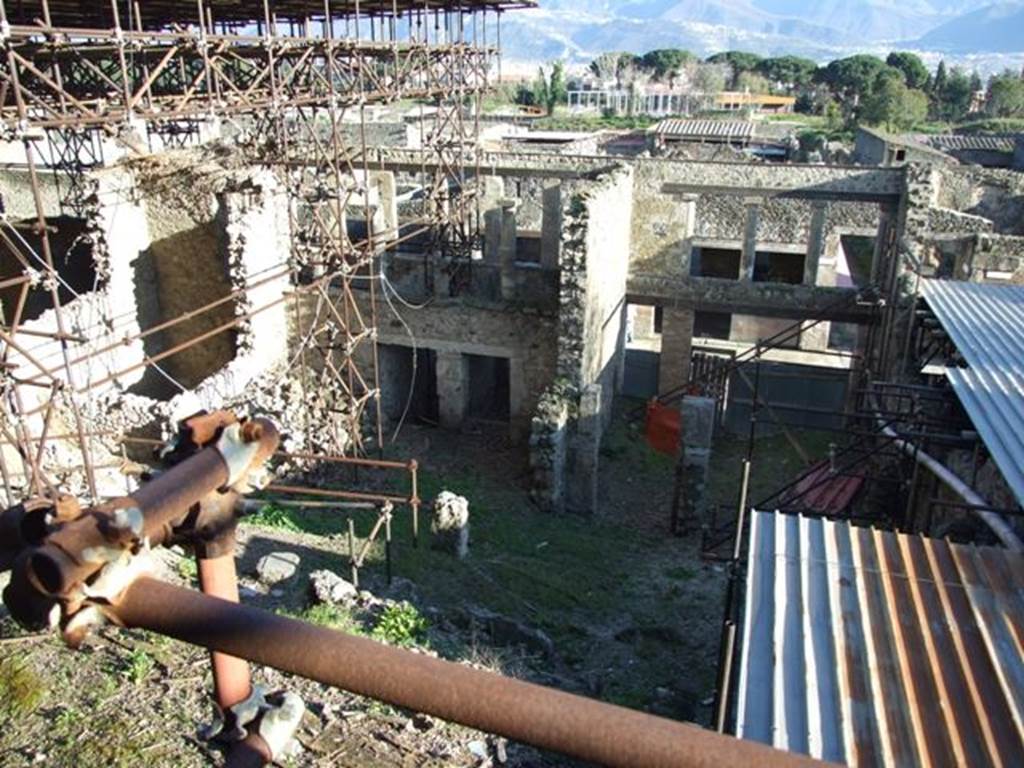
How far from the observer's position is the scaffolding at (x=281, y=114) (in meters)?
10.2

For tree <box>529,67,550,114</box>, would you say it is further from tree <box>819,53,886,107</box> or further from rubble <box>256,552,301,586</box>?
rubble <box>256,552,301,586</box>

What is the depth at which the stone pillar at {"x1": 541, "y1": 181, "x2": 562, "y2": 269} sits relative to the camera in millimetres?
15516

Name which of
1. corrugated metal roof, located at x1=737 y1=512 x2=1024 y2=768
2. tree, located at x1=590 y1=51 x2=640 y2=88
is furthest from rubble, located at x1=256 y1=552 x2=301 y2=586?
tree, located at x1=590 y1=51 x2=640 y2=88

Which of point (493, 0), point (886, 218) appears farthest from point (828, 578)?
point (493, 0)

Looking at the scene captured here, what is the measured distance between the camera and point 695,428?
13242mm

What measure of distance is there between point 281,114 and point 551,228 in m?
4.95

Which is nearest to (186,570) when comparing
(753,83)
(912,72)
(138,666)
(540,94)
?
(138,666)

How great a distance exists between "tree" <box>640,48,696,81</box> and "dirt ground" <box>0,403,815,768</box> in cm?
7648

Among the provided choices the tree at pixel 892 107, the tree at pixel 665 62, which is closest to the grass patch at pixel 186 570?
the tree at pixel 892 107

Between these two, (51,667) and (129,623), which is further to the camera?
(51,667)

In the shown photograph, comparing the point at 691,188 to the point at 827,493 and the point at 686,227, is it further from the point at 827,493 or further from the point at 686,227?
the point at 827,493

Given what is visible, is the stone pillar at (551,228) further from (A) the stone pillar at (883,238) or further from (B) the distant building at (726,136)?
(B) the distant building at (726,136)

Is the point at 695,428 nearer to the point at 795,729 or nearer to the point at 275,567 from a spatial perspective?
the point at 275,567

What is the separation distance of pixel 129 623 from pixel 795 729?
4268mm
